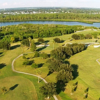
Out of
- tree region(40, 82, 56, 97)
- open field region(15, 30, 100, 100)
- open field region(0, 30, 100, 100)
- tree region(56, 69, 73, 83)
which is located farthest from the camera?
tree region(56, 69, 73, 83)

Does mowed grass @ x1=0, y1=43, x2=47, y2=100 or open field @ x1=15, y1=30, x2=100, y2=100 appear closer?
mowed grass @ x1=0, y1=43, x2=47, y2=100

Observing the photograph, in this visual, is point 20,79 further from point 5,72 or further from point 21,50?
point 21,50

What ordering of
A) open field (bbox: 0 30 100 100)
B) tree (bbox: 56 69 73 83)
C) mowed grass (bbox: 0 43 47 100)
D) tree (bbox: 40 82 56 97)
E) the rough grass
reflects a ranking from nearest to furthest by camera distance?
tree (bbox: 40 82 56 97), the rough grass, mowed grass (bbox: 0 43 47 100), open field (bbox: 0 30 100 100), tree (bbox: 56 69 73 83)

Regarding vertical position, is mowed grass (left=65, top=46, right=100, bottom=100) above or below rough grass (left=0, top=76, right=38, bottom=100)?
above

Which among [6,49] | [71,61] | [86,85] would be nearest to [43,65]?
[71,61]

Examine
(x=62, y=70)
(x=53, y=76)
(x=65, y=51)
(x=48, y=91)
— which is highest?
(x=62, y=70)

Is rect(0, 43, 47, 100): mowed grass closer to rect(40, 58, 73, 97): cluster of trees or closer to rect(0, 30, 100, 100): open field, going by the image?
rect(0, 30, 100, 100): open field

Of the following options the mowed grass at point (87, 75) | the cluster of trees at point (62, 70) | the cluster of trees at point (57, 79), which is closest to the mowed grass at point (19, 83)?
the cluster of trees at point (57, 79)

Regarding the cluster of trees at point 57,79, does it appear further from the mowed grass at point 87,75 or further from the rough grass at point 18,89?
the rough grass at point 18,89

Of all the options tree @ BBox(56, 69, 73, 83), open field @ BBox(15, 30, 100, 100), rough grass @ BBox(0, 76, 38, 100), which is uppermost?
tree @ BBox(56, 69, 73, 83)

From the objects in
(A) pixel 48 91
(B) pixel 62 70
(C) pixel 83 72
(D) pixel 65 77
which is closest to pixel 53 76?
(B) pixel 62 70

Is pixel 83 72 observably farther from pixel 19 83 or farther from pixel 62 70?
pixel 19 83

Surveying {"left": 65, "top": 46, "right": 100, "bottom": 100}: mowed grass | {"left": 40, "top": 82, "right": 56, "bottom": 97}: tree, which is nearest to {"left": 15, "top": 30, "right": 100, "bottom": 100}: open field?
{"left": 65, "top": 46, "right": 100, "bottom": 100}: mowed grass
